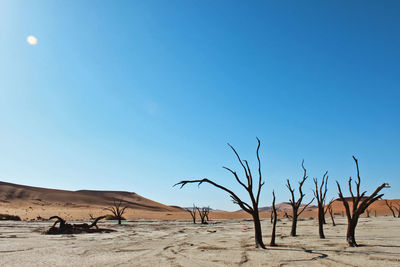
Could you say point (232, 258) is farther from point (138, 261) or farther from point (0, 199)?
point (0, 199)

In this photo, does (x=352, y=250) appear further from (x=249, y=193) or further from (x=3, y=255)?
(x=3, y=255)

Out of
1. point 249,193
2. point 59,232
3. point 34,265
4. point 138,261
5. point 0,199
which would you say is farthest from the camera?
point 0,199

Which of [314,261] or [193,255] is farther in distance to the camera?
[193,255]

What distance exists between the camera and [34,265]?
20.1 ft

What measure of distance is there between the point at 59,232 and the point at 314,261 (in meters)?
12.8

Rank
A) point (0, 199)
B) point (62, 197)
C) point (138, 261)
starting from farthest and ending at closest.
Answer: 1. point (62, 197)
2. point (0, 199)
3. point (138, 261)

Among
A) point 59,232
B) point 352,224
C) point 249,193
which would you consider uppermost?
point 249,193

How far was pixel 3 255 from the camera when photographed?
719cm

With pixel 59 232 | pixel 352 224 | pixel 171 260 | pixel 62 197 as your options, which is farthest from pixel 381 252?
pixel 62 197

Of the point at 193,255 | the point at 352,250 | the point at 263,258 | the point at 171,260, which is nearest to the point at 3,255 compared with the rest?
the point at 171,260

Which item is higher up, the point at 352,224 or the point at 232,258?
the point at 352,224

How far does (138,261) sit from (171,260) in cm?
80

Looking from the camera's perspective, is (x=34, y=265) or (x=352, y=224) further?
(x=352, y=224)

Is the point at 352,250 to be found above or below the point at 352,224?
below
